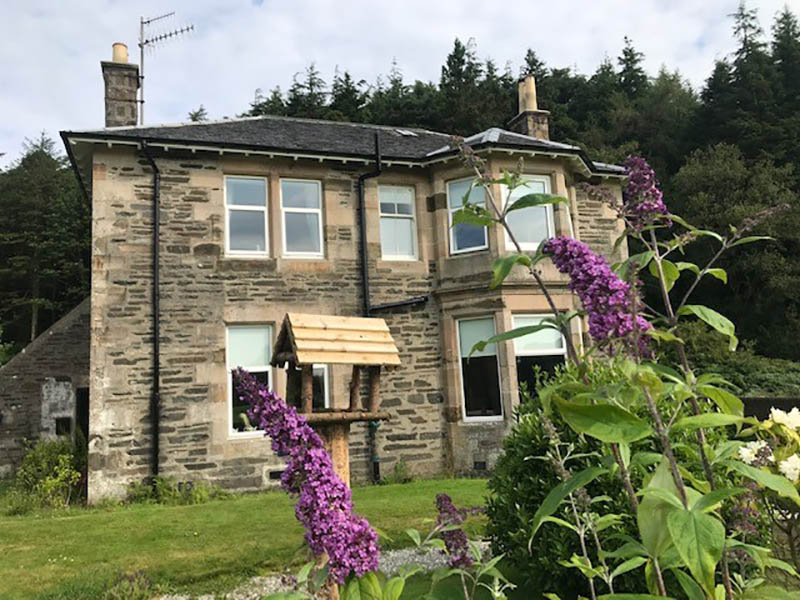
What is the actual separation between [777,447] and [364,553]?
98.3 inches

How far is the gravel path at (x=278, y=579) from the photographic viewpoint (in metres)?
5.72

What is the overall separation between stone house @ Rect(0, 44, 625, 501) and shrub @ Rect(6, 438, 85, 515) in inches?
41.5

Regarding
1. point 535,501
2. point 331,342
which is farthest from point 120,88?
point 535,501

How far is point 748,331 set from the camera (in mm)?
30141

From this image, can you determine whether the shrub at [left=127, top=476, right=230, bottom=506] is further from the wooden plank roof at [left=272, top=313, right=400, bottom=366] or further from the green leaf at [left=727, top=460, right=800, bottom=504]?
the green leaf at [left=727, top=460, right=800, bottom=504]

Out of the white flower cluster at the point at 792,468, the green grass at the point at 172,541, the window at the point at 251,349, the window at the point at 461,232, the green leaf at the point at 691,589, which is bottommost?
the green grass at the point at 172,541

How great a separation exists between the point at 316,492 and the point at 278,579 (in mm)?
4946

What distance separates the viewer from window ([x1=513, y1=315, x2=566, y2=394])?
1367cm

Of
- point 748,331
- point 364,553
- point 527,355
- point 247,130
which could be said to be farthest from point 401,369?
point 748,331

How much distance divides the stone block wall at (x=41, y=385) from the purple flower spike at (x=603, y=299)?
18.7m

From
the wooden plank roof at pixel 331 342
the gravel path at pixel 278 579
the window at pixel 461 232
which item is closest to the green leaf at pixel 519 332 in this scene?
the gravel path at pixel 278 579

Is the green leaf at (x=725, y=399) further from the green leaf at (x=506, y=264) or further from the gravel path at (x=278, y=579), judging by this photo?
the gravel path at (x=278, y=579)

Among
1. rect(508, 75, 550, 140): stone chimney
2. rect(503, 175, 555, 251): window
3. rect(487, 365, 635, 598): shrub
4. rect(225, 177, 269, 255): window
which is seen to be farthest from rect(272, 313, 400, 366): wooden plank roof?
rect(508, 75, 550, 140): stone chimney

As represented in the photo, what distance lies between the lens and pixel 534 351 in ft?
45.3
